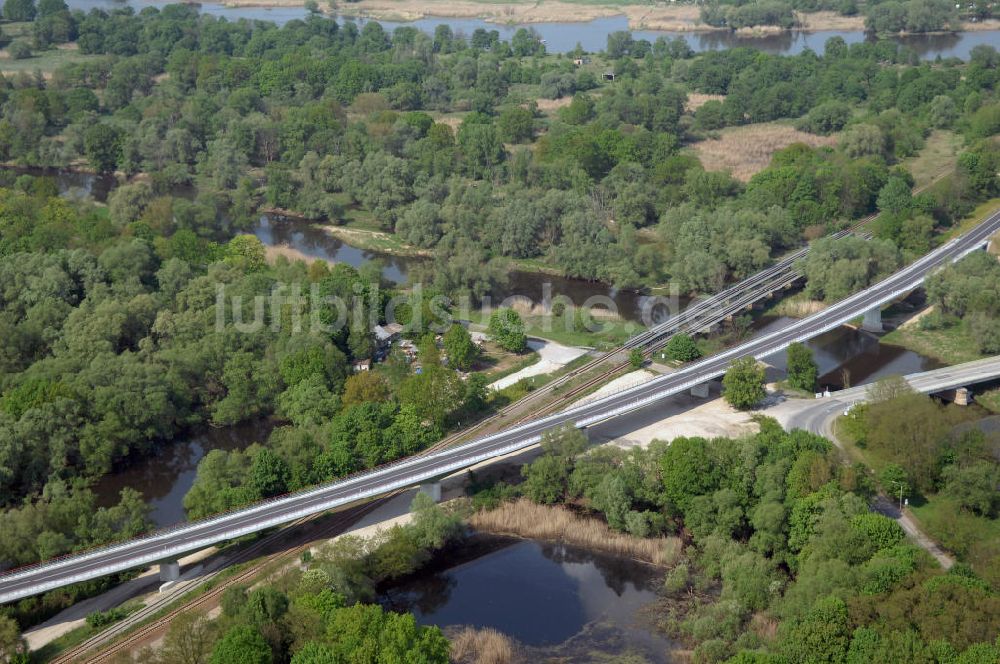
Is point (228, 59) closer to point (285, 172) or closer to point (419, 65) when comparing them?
point (419, 65)

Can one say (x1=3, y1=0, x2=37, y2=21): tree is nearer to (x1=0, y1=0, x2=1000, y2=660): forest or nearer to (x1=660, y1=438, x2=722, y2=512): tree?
(x1=0, y1=0, x2=1000, y2=660): forest

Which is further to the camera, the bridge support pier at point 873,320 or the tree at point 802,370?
the bridge support pier at point 873,320

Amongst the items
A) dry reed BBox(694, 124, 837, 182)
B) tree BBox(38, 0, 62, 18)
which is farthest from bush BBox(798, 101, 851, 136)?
tree BBox(38, 0, 62, 18)

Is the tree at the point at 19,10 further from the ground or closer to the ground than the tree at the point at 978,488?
further from the ground

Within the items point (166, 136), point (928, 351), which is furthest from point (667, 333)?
point (166, 136)

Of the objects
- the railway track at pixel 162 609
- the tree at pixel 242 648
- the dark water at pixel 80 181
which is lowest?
the railway track at pixel 162 609

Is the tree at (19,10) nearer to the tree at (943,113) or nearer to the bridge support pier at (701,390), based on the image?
the tree at (943,113)

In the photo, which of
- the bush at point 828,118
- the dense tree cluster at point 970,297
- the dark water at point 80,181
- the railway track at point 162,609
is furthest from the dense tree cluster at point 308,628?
the bush at point 828,118

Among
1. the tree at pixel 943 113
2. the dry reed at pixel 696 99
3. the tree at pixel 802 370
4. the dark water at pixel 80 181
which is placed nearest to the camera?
the tree at pixel 802 370
